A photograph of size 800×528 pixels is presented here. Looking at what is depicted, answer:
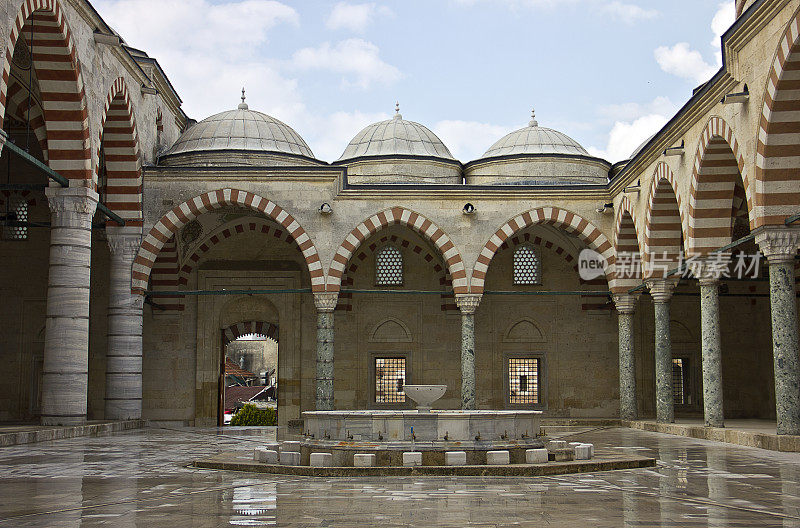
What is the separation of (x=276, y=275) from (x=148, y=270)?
3831mm

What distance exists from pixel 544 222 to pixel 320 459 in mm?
10147

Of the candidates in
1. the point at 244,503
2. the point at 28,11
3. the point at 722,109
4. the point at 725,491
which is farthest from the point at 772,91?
the point at 28,11

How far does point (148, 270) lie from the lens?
16875 mm

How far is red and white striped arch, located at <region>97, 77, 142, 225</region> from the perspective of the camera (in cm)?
1589

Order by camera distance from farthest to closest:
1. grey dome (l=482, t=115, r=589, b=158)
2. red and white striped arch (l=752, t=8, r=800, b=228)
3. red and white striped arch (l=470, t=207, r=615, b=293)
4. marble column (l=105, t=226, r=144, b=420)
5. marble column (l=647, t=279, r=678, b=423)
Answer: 1. grey dome (l=482, t=115, r=589, b=158)
2. red and white striped arch (l=470, t=207, r=615, b=293)
3. marble column (l=105, t=226, r=144, b=420)
4. marble column (l=647, t=279, r=678, b=423)
5. red and white striped arch (l=752, t=8, r=800, b=228)

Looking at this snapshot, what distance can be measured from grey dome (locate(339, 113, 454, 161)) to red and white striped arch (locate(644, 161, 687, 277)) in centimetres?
679

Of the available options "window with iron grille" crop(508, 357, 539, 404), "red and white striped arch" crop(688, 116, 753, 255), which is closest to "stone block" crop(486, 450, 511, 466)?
"red and white striped arch" crop(688, 116, 753, 255)

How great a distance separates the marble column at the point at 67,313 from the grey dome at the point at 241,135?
5444 millimetres

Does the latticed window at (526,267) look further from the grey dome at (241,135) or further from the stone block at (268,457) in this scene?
the stone block at (268,457)

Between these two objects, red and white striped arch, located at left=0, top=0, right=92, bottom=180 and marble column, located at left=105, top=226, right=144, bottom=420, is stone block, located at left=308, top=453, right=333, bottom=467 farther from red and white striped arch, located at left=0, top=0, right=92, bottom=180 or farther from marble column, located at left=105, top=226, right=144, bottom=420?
marble column, located at left=105, top=226, right=144, bottom=420

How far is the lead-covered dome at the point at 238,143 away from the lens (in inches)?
747

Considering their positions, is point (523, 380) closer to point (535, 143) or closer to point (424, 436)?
point (535, 143)

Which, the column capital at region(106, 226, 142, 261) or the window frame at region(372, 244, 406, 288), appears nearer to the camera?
the column capital at region(106, 226, 142, 261)

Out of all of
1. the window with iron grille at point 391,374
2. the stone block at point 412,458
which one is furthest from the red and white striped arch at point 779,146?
the window with iron grille at point 391,374
